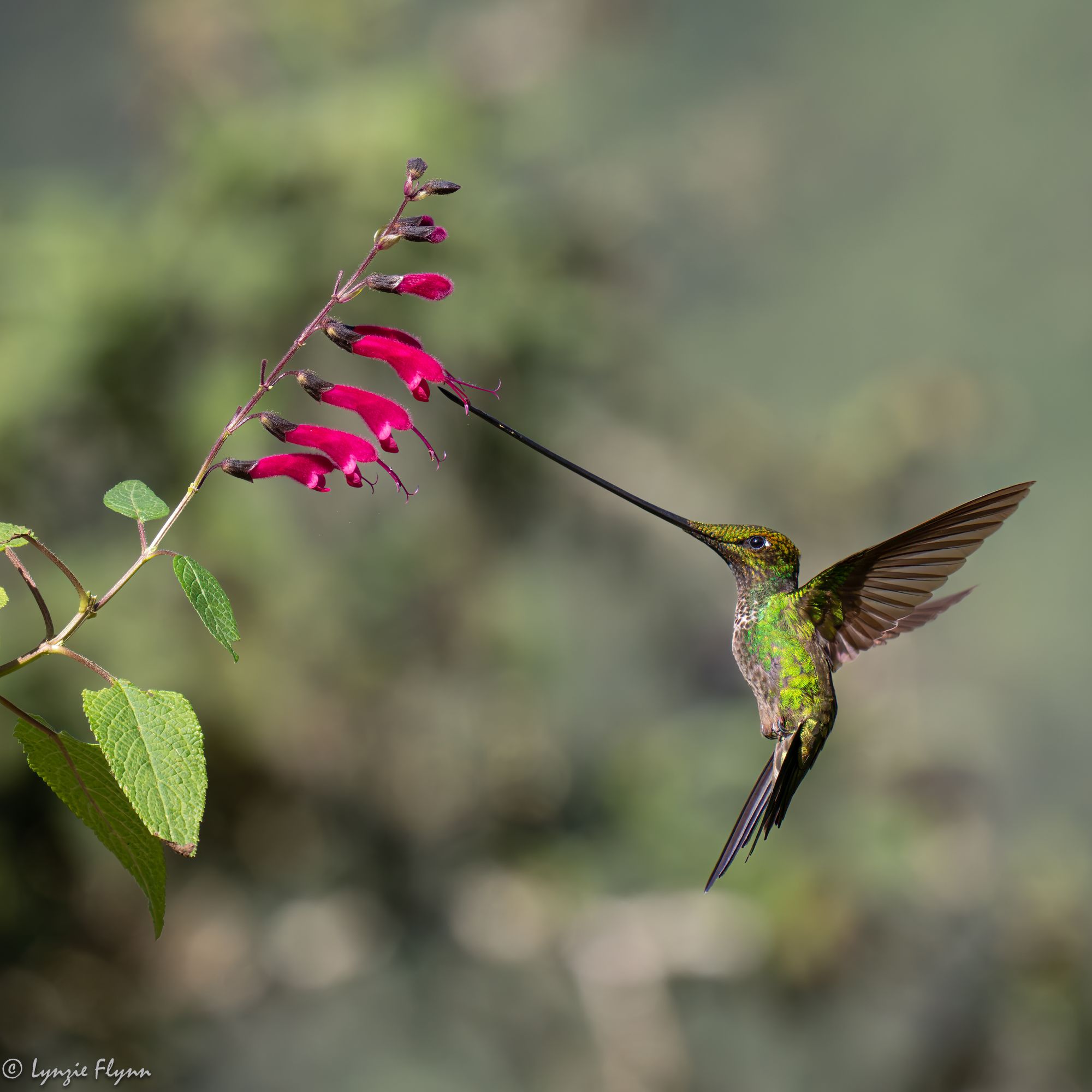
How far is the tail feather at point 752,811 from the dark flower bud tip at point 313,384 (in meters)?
0.37

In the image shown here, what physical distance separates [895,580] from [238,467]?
1.69ft

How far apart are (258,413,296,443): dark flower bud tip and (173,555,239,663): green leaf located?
0.11 metres

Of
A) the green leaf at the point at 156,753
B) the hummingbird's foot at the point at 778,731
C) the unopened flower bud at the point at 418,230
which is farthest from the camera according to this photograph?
the hummingbird's foot at the point at 778,731

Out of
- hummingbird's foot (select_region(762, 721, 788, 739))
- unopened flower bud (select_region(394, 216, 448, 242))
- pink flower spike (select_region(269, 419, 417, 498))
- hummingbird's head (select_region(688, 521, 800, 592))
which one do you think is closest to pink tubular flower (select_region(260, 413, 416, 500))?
pink flower spike (select_region(269, 419, 417, 498))

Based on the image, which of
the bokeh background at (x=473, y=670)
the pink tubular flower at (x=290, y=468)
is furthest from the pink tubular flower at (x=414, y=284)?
the bokeh background at (x=473, y=670)

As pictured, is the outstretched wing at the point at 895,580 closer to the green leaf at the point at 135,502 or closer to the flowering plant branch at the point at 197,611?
the flowering plant branch at the point at 197,611

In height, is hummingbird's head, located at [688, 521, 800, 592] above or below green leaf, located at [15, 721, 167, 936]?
above

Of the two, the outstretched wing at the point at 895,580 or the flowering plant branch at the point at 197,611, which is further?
the outstretched wing at the point at 895,580

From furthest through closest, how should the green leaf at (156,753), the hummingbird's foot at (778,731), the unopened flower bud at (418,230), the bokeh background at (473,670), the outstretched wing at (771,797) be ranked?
the bokeh background at (473,670)
the hummingbird's foot at (778,731)
the outstretched wing at (771,797)
the unopened flower bud at (418,230)
the green leaf at (156,753)

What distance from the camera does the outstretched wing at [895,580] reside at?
0.72m

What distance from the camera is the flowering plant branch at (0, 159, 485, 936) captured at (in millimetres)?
503

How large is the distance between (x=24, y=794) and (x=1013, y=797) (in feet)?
12.4

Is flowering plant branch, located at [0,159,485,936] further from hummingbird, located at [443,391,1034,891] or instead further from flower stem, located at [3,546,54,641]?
hummingbird, located at [443,391,1034,891]

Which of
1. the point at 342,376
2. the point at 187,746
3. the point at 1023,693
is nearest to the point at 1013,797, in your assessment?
the point at 1023,693
